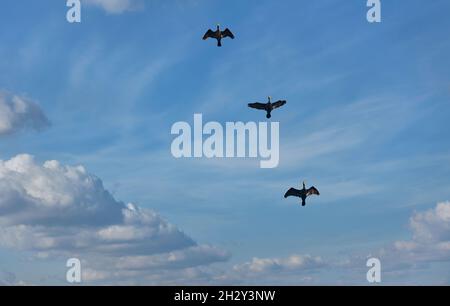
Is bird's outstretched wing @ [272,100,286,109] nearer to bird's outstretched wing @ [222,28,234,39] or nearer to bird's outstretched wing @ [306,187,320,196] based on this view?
bird's outstretched wing @ [222,28,234,39]

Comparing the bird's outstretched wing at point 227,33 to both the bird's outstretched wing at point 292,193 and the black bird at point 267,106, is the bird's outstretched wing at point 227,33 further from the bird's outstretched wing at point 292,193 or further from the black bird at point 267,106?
the bird's outstretched wing at point 292,193

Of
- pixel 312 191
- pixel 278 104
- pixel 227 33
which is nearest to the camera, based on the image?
pixel 312 191

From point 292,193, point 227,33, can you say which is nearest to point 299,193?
point 292,193

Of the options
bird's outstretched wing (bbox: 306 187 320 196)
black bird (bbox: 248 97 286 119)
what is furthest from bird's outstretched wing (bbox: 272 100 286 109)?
bird's outstretched wing (bbox: 306 187 320 196)

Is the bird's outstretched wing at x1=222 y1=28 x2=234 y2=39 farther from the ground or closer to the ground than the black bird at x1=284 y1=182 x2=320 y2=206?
farther from the ground

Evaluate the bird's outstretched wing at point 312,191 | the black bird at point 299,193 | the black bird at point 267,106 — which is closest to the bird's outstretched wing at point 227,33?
the black bird at point 267,106

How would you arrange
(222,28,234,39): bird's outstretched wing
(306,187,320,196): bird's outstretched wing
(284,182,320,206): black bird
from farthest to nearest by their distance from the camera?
1. (222,28,234,39): bird's outstretched wing
2. (306,187,320,196): bird's outstretched wing
3. (284,182,320,206): black bird

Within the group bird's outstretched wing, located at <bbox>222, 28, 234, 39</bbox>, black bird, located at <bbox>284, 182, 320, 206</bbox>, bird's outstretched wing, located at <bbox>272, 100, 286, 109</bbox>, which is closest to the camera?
black bird, located at <bbox>284, 182, 320, 206</bbox>

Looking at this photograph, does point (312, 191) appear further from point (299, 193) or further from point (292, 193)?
point (292, 193)

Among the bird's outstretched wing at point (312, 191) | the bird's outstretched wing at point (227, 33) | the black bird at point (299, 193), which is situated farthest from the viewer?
the bird's outstretched wing at point (227, 33)

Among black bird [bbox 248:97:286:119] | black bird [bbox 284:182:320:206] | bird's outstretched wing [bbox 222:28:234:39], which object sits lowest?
black bird [bbox 284:182:320:206]
